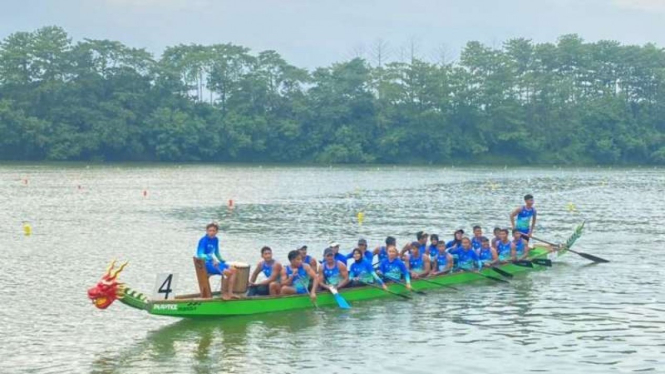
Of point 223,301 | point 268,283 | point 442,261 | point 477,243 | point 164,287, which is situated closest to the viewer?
point 164,287

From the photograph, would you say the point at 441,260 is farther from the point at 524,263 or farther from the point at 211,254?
the point at 211,254

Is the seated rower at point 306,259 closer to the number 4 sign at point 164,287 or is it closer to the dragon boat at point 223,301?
the dragon boat at point 223,301

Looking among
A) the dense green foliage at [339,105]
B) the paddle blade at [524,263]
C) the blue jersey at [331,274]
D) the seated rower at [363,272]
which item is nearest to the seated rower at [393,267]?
the seated rower at [363,272]

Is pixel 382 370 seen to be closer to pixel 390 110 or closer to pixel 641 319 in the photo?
pixel 641 319

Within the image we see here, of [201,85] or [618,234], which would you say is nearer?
[618,234]

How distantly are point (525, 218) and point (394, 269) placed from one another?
27.9 ft

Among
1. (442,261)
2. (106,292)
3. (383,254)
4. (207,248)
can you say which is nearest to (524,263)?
(442,261)

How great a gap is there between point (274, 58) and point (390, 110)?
1812cm

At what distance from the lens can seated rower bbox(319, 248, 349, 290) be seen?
22047 millimetres

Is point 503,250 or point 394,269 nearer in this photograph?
point 394,269

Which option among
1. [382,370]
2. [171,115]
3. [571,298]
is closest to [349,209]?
[571,298]

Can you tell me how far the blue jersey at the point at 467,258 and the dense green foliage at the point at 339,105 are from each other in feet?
292

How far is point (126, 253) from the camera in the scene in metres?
31.6

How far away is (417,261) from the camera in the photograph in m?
24.7
